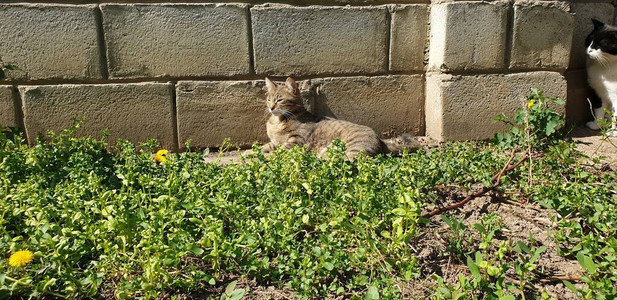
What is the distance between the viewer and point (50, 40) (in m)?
3.60

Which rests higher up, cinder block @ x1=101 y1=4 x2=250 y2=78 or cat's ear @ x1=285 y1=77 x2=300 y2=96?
cinder block @ x1=101 y1=4 x2=250 y2=78

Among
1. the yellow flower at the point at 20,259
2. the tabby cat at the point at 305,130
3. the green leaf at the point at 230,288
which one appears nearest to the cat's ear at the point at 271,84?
the tabby cat at the point at 305,130

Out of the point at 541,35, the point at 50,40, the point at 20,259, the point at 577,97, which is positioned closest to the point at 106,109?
the point at 50,40

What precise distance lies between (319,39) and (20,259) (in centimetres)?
286

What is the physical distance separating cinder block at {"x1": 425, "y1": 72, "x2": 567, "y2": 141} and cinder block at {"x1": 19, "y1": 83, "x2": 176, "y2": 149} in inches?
91.2

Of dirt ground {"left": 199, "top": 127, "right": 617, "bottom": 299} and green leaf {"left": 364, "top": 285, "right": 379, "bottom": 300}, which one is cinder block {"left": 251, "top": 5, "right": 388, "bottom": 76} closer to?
dirt ground {"left": 199, "top": 127, "right": 617, "bottom": 299}

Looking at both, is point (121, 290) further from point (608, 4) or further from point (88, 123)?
point (608, 4)

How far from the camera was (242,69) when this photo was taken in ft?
13.0

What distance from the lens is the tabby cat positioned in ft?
12.5

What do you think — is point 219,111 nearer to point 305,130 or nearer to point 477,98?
point 305,130

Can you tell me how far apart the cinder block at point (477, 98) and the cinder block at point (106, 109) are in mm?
2316

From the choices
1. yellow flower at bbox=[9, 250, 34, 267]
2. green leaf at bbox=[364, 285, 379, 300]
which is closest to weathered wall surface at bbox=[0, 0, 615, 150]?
yellow flower at bbox=[9, 250, 34, 267]

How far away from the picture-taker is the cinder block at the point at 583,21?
15.0ft

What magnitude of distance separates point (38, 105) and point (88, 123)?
0.39 meters
